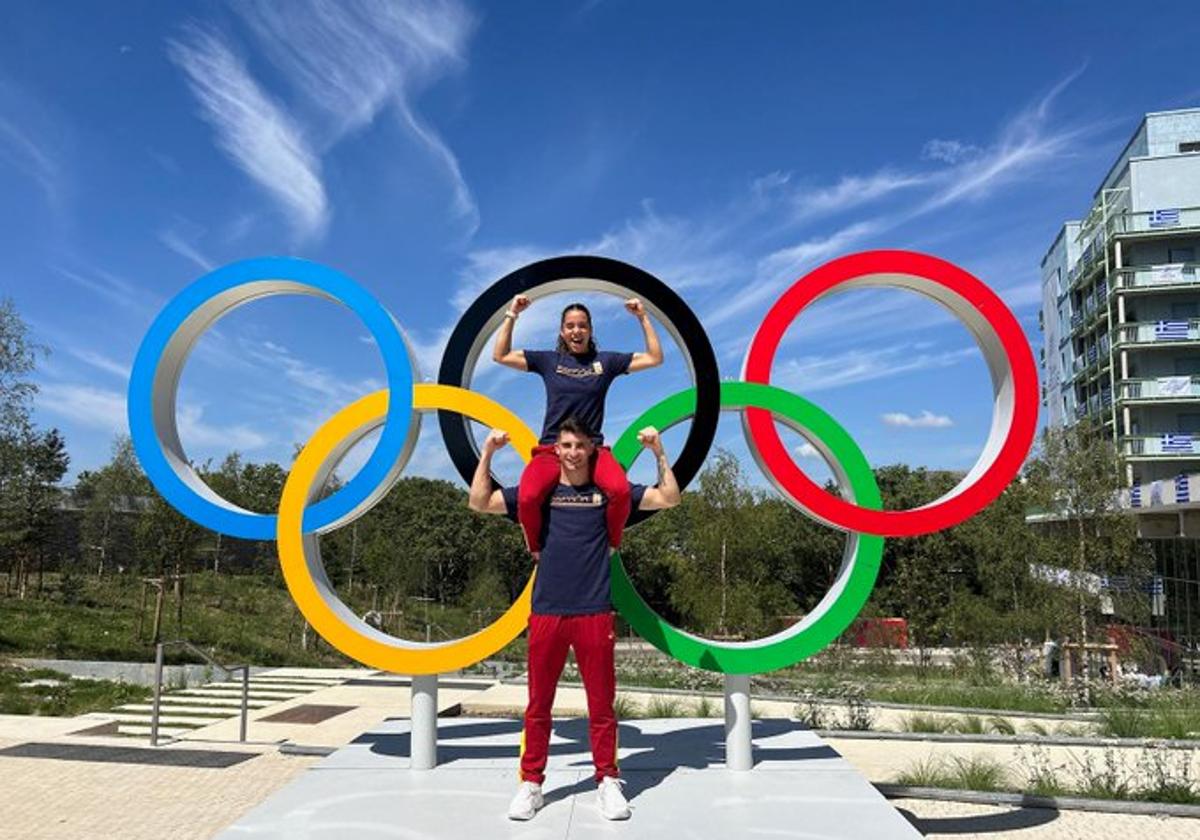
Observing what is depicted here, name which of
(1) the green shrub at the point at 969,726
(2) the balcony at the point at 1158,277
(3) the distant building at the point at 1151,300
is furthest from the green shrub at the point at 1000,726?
(2) the balcony at the point at 1158,277

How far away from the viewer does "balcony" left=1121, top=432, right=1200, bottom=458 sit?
119 ft

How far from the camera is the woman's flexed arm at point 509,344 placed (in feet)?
20.6

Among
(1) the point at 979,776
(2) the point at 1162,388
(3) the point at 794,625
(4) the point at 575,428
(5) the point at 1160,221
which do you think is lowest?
(1) the point at 979,776

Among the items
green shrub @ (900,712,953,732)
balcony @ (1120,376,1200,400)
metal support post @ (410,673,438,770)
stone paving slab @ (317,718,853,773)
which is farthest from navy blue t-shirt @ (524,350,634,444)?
balcony @ (1120,376,1200,400)

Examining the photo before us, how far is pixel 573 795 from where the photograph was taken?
568 centimetres

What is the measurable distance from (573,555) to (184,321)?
11.7 feet

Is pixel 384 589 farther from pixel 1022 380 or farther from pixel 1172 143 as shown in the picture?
pixel 1172 143

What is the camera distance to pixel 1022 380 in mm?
6582

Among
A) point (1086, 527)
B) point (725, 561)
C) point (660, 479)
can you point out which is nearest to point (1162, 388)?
point (1086, 527)

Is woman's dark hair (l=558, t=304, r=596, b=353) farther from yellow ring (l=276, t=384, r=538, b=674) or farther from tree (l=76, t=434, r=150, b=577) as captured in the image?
tree (l=76, t=434, r=150, b=577)

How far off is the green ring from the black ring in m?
0.20

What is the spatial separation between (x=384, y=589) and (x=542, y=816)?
87.2ft

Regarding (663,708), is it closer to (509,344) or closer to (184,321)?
(509,344)

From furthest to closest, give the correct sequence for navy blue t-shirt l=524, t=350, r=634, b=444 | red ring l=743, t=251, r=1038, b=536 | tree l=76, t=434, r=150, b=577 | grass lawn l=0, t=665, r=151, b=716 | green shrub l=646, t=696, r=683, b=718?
tree l=76, t=434, r=150, b=577 < grass lawn l=0, t=665, r=151, b=716 < green shrub l=646, t=696, r=683, b=718 < red ring l=743, t=251, r=1038, b=536 < navy blue t-shirt l=524, t=350, r=634, b=444
